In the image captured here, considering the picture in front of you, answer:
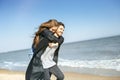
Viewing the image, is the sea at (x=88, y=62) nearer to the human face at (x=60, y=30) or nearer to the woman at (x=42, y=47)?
the woman at (x=42, y=47)

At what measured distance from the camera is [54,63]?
425 cm

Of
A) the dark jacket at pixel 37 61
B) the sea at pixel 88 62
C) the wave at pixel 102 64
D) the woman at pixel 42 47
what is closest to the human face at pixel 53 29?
the woman at pixel 42 47

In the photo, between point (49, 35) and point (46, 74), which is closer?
point (49, 35)

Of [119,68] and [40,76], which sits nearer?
[40,76]

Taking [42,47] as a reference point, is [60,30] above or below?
above

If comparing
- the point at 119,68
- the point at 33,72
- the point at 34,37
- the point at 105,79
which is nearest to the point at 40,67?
the point at 33,72

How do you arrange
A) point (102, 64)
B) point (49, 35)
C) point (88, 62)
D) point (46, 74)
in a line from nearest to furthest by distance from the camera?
point (49, 35)
point (46, 74)
point (102, 64)
point (88, 62)

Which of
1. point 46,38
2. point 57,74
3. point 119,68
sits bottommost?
point 119,68

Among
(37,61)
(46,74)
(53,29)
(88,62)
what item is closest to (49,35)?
(53,29)

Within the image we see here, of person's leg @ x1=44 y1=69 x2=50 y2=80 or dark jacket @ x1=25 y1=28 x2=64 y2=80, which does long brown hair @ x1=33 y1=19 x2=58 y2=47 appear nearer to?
dark jacket @ x1=25 y1=28 x2=64 y2=80

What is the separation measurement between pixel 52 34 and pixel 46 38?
10 cm

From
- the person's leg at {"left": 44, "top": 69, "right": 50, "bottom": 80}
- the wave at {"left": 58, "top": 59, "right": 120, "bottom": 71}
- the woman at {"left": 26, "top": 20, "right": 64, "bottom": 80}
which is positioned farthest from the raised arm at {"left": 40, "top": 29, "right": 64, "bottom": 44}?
the wave at {"left": 58, "top": 59, "right": 120, "bottom": 71}

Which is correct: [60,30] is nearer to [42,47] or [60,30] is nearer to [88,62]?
[42,47]

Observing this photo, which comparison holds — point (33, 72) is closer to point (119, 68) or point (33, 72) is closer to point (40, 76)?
point (40, 76)
